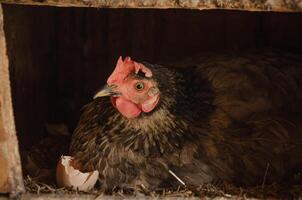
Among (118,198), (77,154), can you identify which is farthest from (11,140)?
(77,154)

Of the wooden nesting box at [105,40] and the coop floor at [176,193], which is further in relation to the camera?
the wooden nesting box at [105,40]

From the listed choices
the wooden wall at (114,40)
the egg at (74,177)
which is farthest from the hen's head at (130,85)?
the wooden wall at (114,40)

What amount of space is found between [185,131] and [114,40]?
108 centimetres

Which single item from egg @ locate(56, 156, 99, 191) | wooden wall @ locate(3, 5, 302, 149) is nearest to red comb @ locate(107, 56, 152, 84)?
egg @ locate(56, 156, 99, 191)

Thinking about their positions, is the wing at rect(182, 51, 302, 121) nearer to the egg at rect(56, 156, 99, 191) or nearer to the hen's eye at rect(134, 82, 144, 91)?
the hen's eye at rect(134, 82, 144, 91)

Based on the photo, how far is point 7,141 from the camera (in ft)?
5.60

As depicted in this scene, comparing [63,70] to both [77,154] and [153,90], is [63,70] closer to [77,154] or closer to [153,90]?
[77,154]

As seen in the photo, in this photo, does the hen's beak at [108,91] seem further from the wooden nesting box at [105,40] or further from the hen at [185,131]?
the wooden nesting box at [105,40]

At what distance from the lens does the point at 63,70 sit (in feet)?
10.2

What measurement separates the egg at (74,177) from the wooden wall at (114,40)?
0.85 metres

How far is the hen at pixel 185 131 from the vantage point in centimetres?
202

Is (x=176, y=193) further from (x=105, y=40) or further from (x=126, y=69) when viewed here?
(x=105, y=40)

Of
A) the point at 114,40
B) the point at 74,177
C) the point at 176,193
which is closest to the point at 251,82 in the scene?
the point at 176,193

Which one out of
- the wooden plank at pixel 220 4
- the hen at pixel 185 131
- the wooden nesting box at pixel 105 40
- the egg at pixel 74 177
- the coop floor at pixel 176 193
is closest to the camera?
the wooden plank at pixel 220 4
